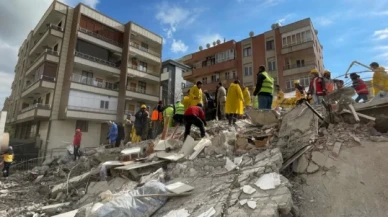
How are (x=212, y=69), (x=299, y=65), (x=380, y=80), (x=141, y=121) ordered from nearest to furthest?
(x=380, y=80), (x=141, y=121), (x=299, y=65), (x=212, y=69)

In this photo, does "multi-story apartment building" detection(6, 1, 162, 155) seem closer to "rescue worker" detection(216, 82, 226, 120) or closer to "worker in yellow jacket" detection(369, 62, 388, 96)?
"rescue worker" detection(216, 82, 226, 120)

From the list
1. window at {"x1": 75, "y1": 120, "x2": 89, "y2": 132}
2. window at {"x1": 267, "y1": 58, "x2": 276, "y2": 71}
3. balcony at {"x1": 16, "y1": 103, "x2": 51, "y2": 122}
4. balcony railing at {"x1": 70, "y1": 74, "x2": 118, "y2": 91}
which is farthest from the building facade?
balcony at {"x1": 16, "y1": 103, "x2": 51, "y2": 122}

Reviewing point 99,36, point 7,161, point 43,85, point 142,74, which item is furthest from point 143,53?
point 7,161

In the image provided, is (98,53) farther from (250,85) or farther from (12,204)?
(12,204)

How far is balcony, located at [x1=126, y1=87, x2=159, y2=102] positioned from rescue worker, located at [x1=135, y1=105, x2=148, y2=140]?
17.3 metres

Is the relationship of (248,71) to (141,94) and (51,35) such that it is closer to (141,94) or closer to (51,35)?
(141,94)

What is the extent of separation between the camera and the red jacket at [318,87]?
22.0ft

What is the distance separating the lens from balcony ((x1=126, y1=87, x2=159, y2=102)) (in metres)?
27.2

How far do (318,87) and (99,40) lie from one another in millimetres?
24082

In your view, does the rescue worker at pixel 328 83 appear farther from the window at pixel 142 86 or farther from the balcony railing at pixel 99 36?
the window at pixel 142 86

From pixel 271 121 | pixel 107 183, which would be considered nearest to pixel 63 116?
pixel 107 183

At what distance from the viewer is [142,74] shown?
28.8m

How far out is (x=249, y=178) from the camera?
→ 355 centimetres

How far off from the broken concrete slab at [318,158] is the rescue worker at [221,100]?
5.79 meters
